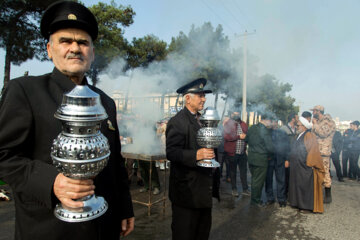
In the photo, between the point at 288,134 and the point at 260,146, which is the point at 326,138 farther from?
the point at 260,146

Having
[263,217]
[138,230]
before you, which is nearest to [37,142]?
[138,230]

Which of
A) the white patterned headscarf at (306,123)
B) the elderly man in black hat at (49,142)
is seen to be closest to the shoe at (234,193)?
the white patterned headscarf at (306,123)

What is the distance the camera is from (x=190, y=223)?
2.21m

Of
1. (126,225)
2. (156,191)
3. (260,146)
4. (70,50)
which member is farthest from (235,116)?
(70,50)

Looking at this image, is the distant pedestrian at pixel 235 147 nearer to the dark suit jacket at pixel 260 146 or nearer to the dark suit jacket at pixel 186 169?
the dark suit jacket at pixel 260 146

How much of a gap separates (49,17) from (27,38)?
10.1 m

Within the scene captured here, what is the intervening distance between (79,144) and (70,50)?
58 centimetres

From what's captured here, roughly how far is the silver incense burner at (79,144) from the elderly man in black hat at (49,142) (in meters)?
0.05

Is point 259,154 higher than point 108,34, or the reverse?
point 108,34

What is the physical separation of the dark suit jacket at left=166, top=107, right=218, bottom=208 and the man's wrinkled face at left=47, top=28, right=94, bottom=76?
53.1 inches

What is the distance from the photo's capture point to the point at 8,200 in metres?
4.60

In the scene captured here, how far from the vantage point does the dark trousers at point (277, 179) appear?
536 centimetres

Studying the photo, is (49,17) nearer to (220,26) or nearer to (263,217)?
(263,217)

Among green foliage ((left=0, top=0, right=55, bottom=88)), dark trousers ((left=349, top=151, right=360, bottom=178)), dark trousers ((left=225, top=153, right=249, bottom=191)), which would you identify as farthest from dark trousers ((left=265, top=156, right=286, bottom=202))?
green foliage ((left=0, top=0, right=55, bottom=88))
